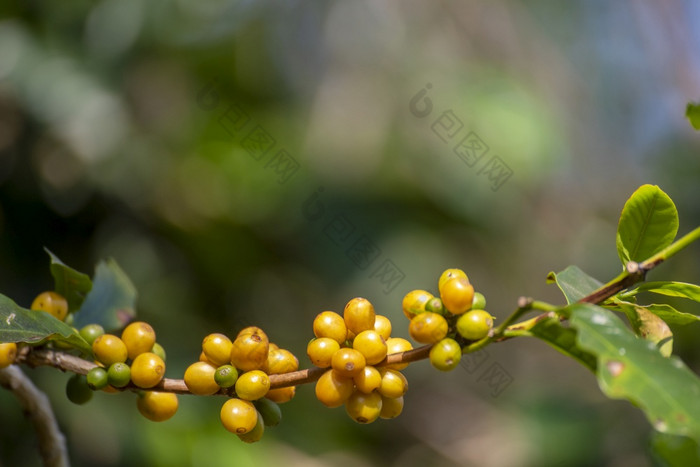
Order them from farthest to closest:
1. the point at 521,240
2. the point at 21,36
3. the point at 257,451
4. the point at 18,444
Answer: the point at 521,240 < the point at 21,36 < the point at 257,451 < the point at 18,444

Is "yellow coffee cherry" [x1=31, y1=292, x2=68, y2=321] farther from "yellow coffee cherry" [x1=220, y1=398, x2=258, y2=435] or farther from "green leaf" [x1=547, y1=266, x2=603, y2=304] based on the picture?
"green leaf" [x1=547, y1=266, x2=603, y2=304]

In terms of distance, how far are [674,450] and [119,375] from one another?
57 centimetres

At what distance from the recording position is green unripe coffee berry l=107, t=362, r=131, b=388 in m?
0.70

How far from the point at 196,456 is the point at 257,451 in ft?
0.90

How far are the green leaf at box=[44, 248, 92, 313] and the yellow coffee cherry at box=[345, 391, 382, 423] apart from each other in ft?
1.44

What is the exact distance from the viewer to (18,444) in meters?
2.15

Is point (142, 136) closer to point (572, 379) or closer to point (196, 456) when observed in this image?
point (196, 456)

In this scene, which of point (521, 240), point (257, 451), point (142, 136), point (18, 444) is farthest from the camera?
point (521, 240)

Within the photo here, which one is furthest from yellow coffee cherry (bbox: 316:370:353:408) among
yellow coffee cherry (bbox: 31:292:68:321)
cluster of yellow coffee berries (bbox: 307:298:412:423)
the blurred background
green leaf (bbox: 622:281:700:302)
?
the blurred background

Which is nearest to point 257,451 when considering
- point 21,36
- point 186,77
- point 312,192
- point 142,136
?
point 312,192

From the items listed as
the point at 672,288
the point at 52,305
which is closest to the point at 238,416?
the point at 52,305

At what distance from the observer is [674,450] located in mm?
580

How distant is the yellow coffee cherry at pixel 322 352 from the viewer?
656mm

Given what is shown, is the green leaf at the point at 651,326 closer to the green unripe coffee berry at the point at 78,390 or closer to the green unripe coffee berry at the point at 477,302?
the green unripe coffee berry at the point at 477,302
